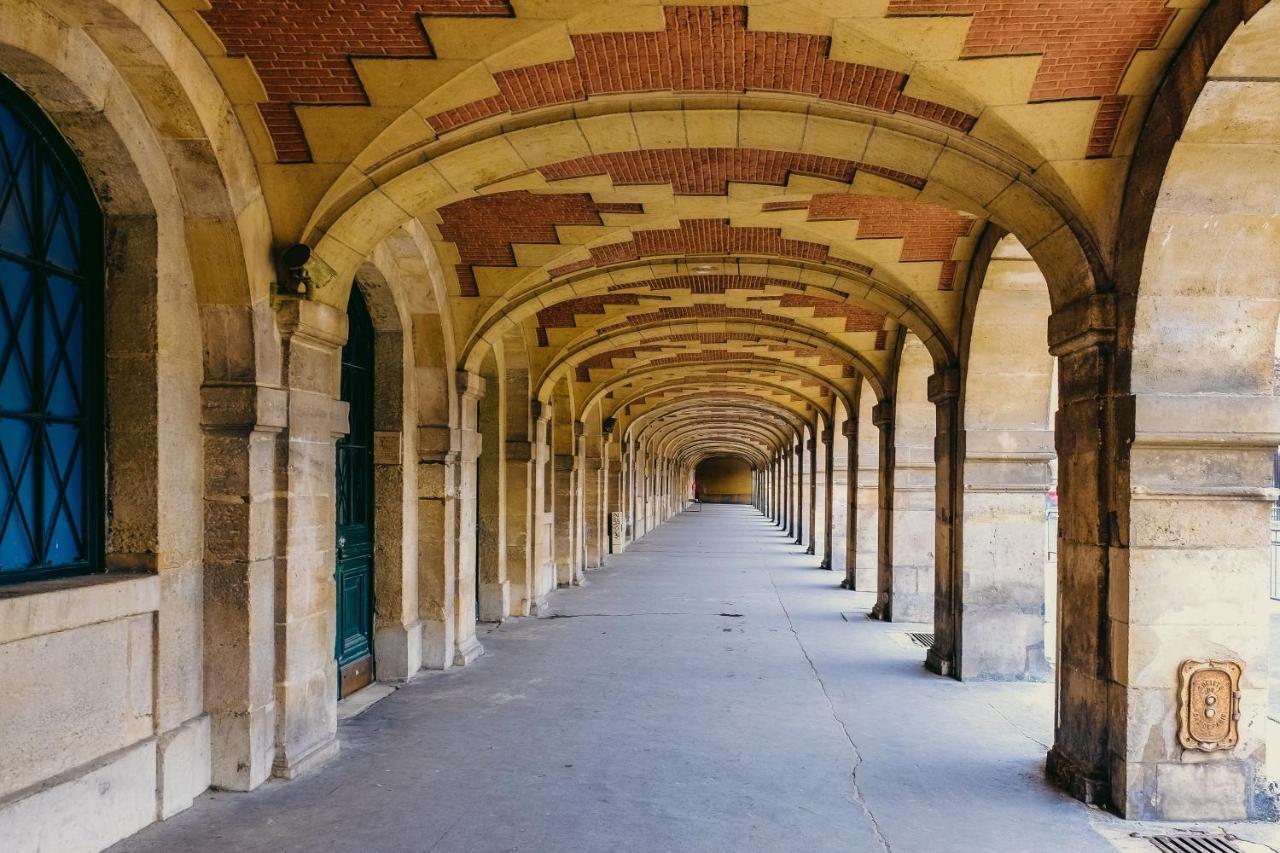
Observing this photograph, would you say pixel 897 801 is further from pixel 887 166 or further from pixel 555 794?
pixel 887 166

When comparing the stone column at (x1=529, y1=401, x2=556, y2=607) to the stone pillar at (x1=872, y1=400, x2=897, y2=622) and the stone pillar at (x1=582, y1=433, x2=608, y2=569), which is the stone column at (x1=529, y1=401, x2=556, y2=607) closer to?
the stone pillar at (x1=872, y1=400, x2=897, y2=622)

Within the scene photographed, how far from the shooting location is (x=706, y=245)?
8531mm

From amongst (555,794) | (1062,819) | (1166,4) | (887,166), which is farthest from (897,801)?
(1166,4)

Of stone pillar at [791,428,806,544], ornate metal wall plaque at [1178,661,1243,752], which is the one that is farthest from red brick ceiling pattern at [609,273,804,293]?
stone pillar at [791,428,806,544]

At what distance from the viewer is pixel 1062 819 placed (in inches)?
179

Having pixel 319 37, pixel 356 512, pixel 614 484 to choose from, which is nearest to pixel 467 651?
pixel 356 512

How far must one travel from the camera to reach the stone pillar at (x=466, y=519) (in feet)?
26.6

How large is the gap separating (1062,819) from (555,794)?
98.4 inches

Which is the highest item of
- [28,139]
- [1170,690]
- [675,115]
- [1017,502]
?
[675,115]

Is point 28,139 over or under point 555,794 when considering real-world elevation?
over

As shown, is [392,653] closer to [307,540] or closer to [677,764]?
[307,540]

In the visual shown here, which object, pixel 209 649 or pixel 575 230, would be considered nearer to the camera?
pixel 209 649

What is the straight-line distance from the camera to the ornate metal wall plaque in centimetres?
454

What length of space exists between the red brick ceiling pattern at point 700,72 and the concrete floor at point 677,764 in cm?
348
